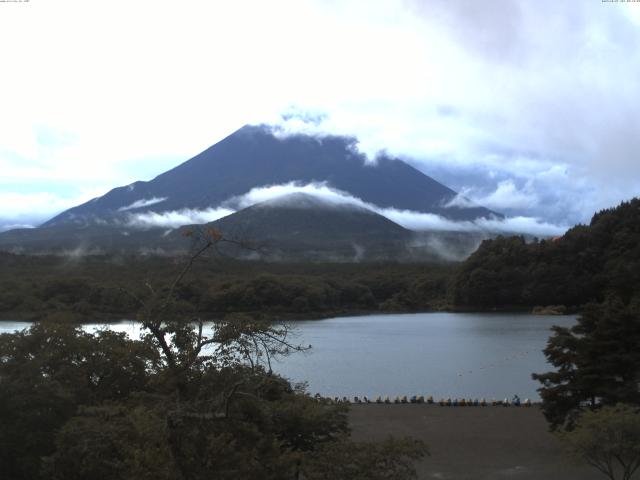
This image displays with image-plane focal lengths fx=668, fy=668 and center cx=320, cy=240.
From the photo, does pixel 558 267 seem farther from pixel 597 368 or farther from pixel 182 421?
pixel 182 421

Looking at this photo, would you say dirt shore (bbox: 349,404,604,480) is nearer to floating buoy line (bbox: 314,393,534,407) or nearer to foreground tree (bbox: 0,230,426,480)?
floating buoy line (bbox: 314,393,534,407)

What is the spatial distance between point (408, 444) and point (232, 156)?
5110 inches

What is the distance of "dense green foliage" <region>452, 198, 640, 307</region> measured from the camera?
5659 centimetres

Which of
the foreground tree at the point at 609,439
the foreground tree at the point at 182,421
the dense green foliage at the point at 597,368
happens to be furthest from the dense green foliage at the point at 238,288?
the foreground tree at the point at 609,439

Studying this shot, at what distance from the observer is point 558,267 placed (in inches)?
2282

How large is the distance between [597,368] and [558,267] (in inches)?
1890

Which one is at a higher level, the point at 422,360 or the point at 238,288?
the point at 238,288

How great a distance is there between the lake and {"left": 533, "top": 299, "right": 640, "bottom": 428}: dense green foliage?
6915mm

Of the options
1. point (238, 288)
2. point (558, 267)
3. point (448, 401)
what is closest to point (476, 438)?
point (448, 401)

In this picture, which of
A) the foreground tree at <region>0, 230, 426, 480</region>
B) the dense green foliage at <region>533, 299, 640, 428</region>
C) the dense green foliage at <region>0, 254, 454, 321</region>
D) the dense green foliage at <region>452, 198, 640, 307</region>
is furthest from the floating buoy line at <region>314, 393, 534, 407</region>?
the dense green foliage at <region>452, 198, 640, 307</region>

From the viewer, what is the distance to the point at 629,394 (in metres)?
12.0

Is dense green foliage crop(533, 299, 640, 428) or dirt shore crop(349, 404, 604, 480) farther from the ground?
dense green foliage crop(533, 299, 640, 428)

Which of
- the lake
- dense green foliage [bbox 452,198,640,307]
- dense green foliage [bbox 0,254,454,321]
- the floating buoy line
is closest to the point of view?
the floating buoy line

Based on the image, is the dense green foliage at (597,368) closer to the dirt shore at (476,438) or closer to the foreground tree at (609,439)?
the dirt shore at (476,438)
